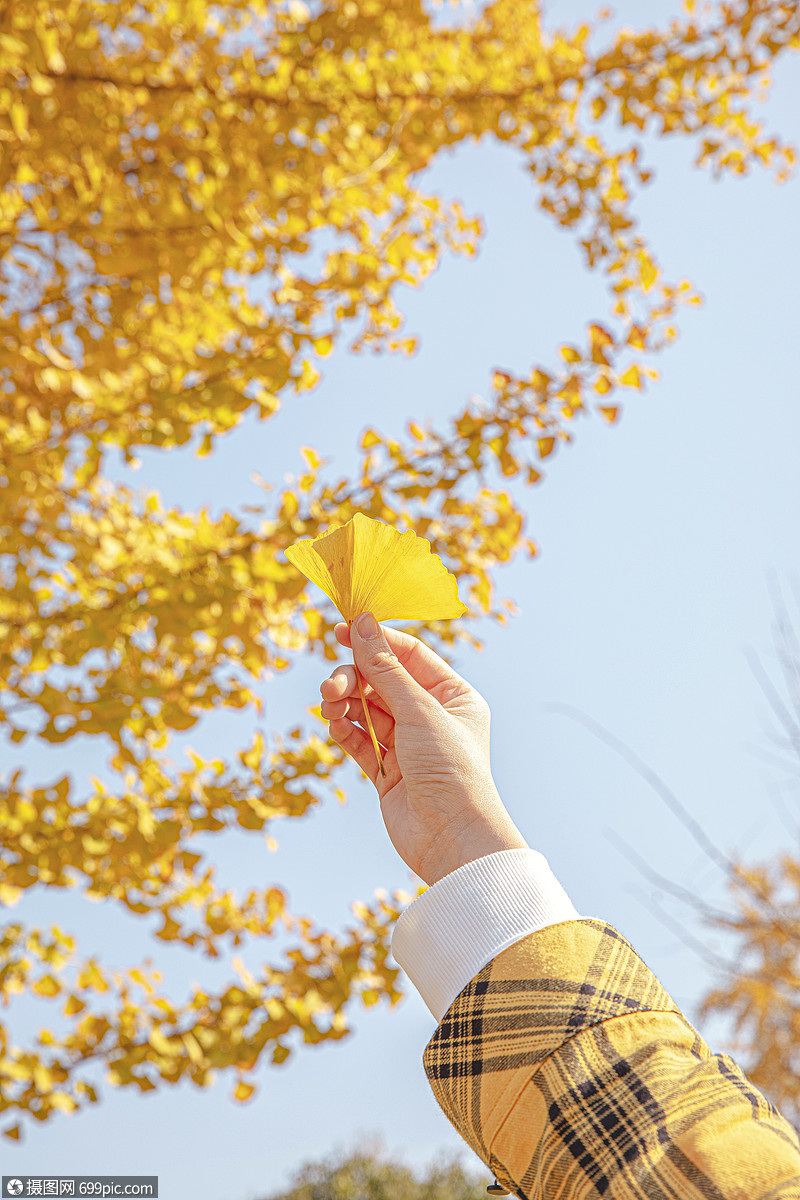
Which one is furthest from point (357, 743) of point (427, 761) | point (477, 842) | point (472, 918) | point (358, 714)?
point (472, 918)

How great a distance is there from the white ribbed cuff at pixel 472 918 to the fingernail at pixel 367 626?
340 millimetres

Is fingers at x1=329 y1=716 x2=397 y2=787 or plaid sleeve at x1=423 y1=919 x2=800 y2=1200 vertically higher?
fingers at x1=329 y1=716 x2=397 y2=787

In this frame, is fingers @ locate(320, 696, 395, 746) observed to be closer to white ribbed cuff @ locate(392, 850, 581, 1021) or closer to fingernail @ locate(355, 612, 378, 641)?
fingernail @ locate(355, 612, 378, 641)

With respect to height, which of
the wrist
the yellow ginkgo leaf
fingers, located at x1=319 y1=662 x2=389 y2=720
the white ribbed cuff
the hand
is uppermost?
the yellow ginkgo leaf

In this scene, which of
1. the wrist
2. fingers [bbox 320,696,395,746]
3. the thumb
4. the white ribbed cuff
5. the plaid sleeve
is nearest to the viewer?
the plaid sleeve

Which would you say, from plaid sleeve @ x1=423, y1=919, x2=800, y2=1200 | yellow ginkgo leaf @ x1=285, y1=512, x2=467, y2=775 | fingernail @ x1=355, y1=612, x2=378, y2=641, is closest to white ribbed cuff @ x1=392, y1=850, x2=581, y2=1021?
plaid sleeve @ x1=423, y1=919, x2=800, y2=1200

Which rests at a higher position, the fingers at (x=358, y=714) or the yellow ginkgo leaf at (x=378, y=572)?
the yellow ginkgo leaf at (x=378, y=572)

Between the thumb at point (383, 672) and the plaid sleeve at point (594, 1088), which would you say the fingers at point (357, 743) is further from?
the plaid sleeve at point (594, 1088)

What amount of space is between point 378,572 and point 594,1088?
2.00 feet

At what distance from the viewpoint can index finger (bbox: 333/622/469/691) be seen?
1.19m

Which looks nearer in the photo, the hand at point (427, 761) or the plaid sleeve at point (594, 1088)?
the plaid sleeve at point (594, 1088)

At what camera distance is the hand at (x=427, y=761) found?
0.90 m

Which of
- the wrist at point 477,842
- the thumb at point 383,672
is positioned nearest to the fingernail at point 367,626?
the thumb at point 383,672

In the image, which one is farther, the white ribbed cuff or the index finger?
the index finger
